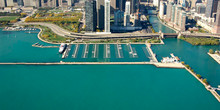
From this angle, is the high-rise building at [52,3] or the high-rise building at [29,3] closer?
the high-rise building at [29,3]

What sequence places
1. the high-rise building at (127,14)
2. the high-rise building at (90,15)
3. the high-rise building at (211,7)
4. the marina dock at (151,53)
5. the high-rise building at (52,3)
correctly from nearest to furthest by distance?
the marina dock at (151,53)
the high-rise building at (90,15)
the high-rise building at (127,14)
the high-rise building at (211,7)
the high-rise building at (52,3)

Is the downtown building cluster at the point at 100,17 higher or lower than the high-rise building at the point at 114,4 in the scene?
lower


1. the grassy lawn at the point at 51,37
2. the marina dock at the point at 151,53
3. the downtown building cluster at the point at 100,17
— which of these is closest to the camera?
the marina dock at the point at 151,53

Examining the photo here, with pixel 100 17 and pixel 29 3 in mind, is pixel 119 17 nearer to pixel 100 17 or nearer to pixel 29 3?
pixel 100 17

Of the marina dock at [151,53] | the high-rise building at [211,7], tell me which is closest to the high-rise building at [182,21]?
the high-rise building at [211,7]

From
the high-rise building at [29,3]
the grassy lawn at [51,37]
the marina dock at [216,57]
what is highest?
the high-rise building at [29,3]

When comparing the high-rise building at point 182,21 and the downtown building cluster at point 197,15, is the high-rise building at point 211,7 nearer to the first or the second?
the downtown building cluster at point 197,15

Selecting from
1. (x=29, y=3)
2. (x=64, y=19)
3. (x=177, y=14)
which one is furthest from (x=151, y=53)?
(x=29, y=3)

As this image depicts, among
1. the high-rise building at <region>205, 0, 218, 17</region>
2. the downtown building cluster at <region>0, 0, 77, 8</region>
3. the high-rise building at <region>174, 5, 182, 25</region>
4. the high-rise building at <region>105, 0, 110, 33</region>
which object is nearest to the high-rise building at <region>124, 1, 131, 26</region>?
the high-rise building at <region>105, 0, 110, 33</region>

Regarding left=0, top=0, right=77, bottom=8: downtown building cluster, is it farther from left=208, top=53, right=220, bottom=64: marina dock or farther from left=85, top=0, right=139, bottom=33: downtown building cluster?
left=208, top=53, right=220, bottom=64: marina dock

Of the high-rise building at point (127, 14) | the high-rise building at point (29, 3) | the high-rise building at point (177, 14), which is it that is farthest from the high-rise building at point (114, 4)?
the high-rise building at point (29, 3)
